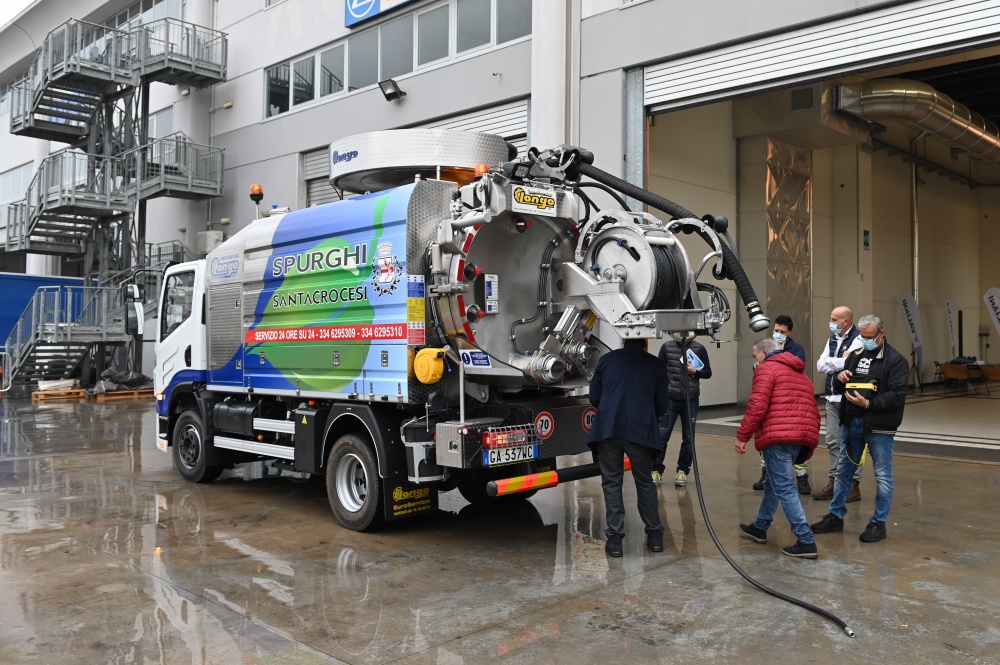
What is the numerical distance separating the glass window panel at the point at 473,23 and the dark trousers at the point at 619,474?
36.3ft

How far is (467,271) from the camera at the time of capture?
6520mm

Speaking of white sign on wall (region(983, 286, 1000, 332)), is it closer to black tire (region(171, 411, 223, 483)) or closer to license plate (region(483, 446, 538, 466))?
license plate (region(483, 446, 538, 466))

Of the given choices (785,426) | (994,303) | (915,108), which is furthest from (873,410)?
(994,303)

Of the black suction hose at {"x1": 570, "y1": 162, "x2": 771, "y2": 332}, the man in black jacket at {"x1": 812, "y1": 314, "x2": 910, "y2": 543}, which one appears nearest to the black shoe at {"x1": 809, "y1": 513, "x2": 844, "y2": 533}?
the man in black jacket at {"x1": 812, "y1": 314, "x2": 910, "y2": 543}

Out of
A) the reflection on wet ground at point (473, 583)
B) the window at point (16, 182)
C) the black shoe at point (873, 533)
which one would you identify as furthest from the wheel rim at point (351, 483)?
the window at point (16, 182)

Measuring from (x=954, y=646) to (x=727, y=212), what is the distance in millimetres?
13709

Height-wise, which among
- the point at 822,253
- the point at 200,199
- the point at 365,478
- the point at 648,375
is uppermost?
the point at 200,199

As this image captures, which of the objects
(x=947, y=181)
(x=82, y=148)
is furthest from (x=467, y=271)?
(x=947, y=181)

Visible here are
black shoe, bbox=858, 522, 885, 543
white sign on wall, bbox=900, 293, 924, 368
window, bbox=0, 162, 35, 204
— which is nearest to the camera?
black shoe, bbox=858, 522, 885, 543

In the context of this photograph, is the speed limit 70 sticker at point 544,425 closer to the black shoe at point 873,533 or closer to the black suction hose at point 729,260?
the black suction hose at point 729,260

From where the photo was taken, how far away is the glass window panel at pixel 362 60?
17859mm

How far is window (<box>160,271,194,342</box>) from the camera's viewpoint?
977 centimetres

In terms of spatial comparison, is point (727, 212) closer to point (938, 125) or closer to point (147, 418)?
point (938, 125)

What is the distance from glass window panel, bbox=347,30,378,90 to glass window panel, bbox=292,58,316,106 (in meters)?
1.41
